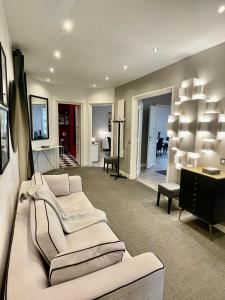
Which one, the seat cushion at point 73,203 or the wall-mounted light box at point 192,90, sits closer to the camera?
the seat cushion at point 73,203

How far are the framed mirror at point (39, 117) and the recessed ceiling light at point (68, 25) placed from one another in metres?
2.98

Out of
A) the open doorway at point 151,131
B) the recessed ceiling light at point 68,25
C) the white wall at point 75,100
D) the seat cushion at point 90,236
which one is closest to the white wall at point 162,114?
the open doorway at point 151,131

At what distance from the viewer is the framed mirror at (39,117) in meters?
4.93

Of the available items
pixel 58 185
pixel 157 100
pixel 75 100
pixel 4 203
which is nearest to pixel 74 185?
pixel 58 185

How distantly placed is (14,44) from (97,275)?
3.35 m

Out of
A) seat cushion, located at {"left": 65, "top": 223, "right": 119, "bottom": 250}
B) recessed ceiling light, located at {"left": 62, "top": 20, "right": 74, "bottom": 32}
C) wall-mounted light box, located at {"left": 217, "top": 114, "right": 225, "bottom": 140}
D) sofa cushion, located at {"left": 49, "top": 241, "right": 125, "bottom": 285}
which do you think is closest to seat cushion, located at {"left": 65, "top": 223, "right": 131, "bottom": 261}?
seat cushion, located at {"left": 65, "top": 223, "right": 119, "bottom": 250}

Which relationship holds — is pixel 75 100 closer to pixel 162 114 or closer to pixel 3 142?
pixel 162 114

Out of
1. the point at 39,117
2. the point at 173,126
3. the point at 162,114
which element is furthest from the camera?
the point at 162,114

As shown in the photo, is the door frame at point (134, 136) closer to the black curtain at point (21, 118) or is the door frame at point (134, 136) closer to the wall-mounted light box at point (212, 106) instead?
the wall-mounted light box at point (212, 106)

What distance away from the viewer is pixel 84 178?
5074 mm

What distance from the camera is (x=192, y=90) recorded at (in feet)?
9.85

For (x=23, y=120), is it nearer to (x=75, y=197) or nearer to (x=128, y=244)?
(x=75, y=197)

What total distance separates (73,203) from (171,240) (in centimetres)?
144

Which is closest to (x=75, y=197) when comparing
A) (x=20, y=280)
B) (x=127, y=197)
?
(x=127, y=197)
